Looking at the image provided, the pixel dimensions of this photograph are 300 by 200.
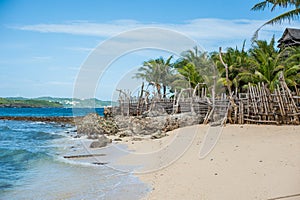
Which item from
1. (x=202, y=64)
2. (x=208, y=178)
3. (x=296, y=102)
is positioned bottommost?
(x=208, y=178)

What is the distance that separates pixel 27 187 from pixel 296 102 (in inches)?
401

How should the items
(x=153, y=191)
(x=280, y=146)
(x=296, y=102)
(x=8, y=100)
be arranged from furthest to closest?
1. (x=8, y=100)
2. (x=296, y=102)
3. (x=280, y=146)
4. (x=153, y=191)

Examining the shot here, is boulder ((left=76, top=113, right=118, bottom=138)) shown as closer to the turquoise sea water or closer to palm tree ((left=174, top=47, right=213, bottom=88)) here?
palm tree ((left=174, top=47, right=213, bottom=88))

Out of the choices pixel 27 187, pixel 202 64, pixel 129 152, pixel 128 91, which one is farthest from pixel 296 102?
pixel 128 91

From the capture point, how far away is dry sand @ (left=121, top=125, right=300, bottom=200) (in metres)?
5.59

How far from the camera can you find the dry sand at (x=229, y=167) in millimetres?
5594

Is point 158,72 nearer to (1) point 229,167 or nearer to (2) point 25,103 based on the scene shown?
(1) point 229,167

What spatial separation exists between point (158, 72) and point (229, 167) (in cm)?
2432

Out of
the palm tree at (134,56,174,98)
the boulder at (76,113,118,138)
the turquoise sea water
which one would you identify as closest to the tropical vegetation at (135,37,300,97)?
the palm tree at (134,56,174,98)

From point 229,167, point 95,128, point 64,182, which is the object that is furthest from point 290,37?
point 64,182

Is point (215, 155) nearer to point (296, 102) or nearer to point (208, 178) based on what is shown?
point (208, 178)

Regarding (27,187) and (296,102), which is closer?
(27,187)

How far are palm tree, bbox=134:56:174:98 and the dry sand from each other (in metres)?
18.0

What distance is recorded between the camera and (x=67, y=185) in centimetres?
775
